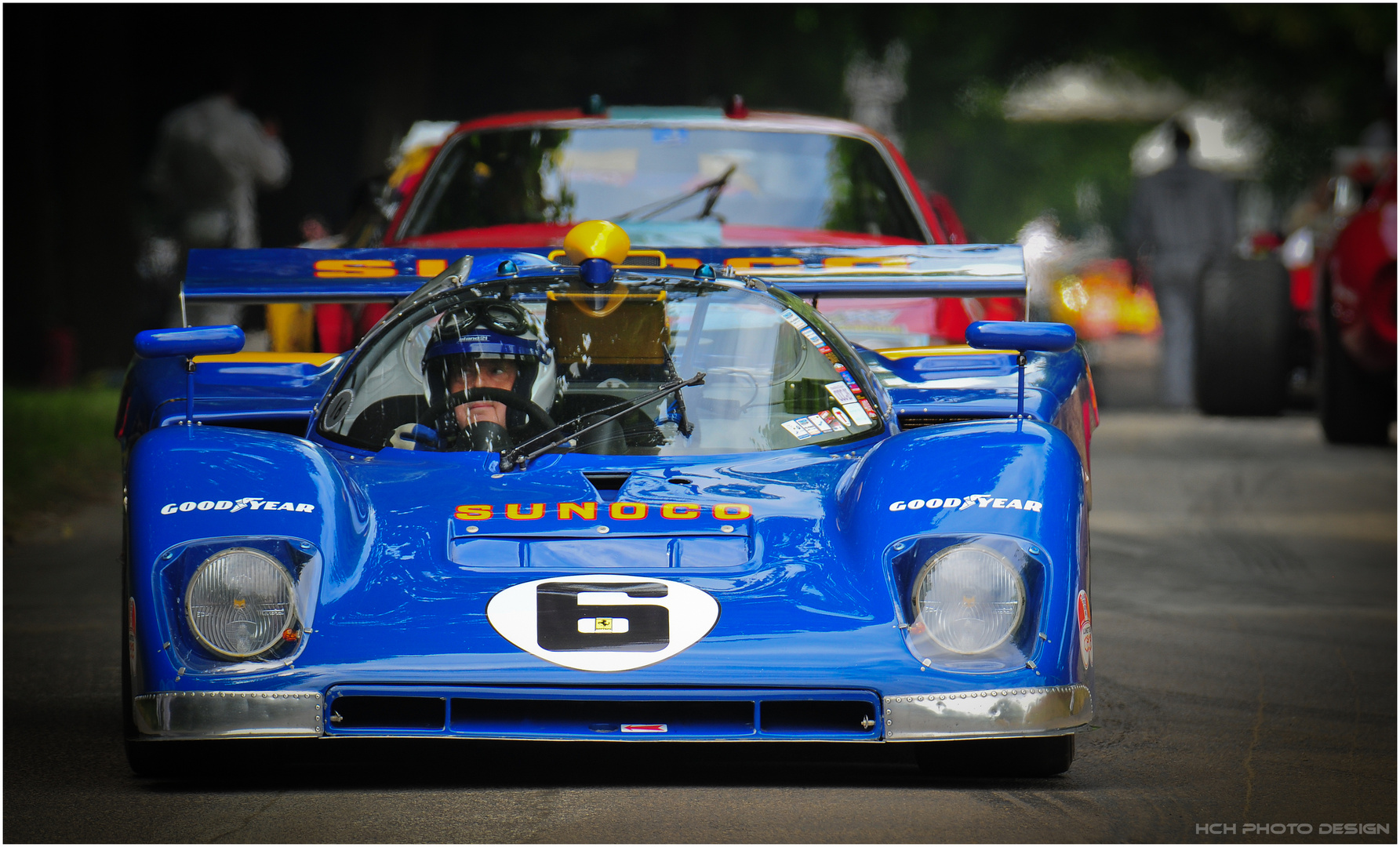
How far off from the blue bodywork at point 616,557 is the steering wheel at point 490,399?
187 mm

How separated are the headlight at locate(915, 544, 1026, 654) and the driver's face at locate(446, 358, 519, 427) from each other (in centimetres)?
115

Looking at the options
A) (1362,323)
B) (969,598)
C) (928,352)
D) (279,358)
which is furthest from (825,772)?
(1362,323)

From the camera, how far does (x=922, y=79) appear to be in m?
35.4

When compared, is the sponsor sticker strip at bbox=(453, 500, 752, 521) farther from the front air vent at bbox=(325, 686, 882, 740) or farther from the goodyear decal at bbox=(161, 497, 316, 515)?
Answer: the front air vent at bbox=(325, 686, 882, 740)

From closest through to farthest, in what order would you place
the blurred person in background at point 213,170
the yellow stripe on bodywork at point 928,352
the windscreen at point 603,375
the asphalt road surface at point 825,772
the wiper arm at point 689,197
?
the asphalt road surface at point 825,772 → the windscreen at point 603,375 → the yellow stripe on bodywork at point 928,352 → the wiper arm at point 689,197 → the blurred person in background at point 213,170

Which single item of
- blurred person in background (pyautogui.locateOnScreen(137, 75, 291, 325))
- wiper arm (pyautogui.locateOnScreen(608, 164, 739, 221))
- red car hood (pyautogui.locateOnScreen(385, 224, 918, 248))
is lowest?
red car hood (pyautogui.locateOnScreen(385, 224, 918, 248))

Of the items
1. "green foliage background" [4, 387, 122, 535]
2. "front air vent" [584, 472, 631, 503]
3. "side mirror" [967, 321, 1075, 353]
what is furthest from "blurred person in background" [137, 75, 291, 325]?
"front air vent" [584, 472, 631, 503]

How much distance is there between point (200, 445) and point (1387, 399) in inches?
305

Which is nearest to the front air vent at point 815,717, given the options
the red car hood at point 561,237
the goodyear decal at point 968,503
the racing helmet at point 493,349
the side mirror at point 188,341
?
the goodyear decal at point 968,503

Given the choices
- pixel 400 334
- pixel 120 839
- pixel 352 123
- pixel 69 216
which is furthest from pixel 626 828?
pixel 352 123

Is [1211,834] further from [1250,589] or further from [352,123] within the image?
[352,123]

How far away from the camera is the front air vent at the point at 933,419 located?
15.4ft

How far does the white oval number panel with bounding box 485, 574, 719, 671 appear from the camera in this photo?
3656mm

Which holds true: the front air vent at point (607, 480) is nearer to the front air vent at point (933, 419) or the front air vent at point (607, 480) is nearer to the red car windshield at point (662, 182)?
the front air vent at point (933, 419)
